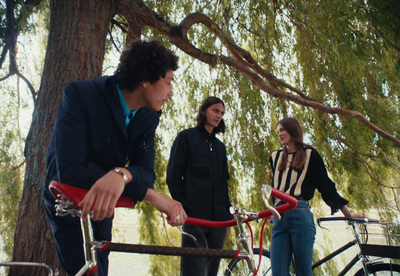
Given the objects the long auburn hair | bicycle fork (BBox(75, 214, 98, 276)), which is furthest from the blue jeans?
bicycle fork (BBox(75, 214, 98, 276))

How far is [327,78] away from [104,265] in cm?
316

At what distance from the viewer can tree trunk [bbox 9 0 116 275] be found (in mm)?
2250

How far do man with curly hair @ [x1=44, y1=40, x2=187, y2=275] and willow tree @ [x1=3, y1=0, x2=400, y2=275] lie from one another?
1527 mm

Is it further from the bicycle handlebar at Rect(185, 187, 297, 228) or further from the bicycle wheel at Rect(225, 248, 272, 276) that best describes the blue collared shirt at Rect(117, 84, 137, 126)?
the bicycle wheel at Rect(225, 248, 272, 276)

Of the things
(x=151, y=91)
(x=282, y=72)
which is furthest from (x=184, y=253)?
(x=282, y=72)

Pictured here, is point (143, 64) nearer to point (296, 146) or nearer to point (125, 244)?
point (125, 244)

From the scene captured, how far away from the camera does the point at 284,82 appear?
3988 mm

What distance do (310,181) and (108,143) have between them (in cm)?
177

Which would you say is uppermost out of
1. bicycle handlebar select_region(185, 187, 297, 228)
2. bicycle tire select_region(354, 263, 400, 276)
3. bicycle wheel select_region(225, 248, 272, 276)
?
bicycle handlebar select_region(185, 187, 297, 228)

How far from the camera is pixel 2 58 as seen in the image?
3625 mm

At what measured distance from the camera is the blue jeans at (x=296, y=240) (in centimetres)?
254

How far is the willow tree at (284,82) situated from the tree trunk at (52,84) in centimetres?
4

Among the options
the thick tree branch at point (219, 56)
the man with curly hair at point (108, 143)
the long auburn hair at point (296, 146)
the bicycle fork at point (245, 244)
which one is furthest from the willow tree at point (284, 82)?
the bicycle fork at point (245, 244)

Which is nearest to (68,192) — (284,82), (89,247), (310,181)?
(89,247)
